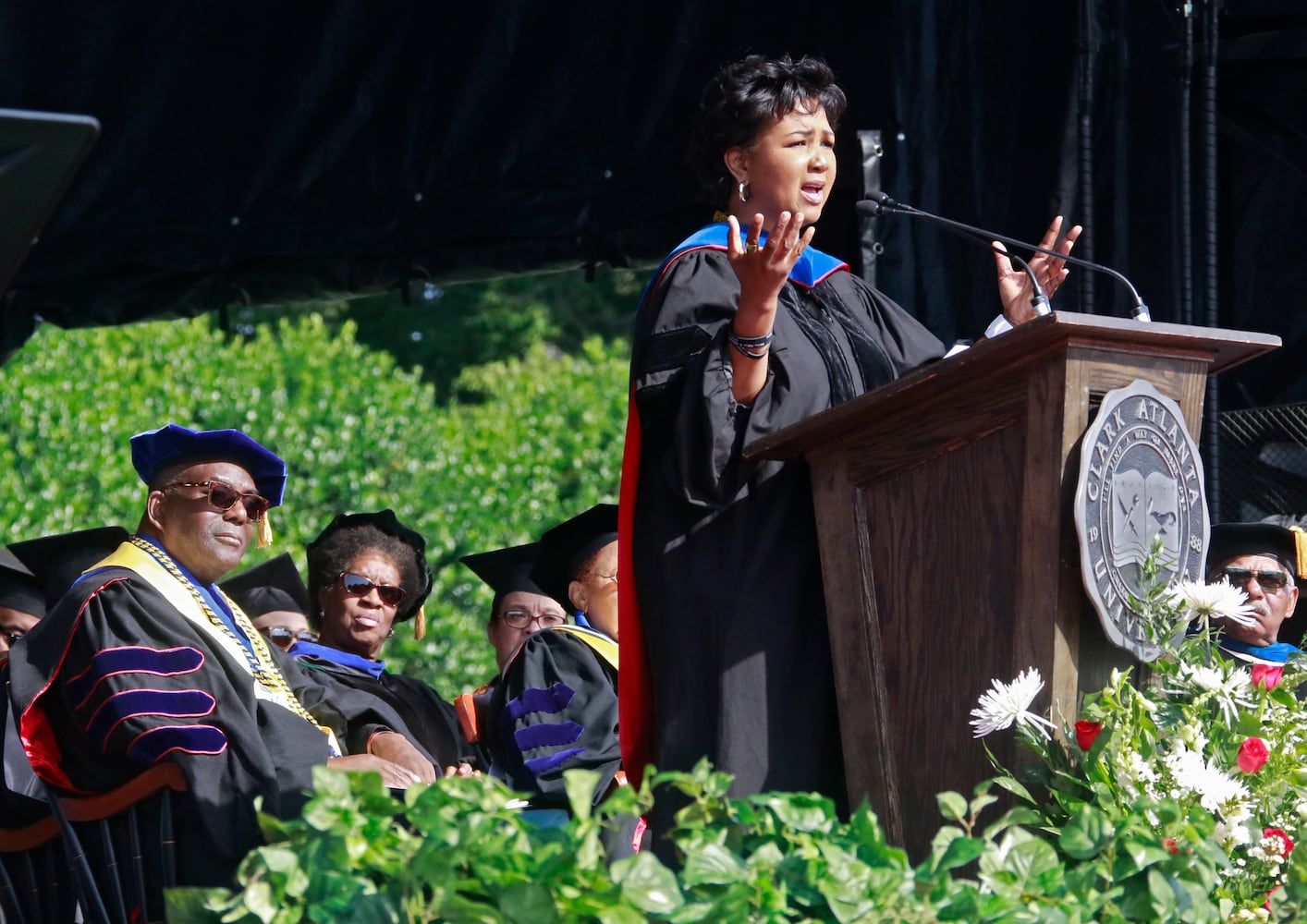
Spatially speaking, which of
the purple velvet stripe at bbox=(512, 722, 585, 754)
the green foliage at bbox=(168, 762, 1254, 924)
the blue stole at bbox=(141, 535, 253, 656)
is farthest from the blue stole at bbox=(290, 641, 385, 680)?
the green foliage at bbox=(168, 762, 1254, 924)

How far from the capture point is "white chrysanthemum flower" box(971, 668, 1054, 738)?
2.13 meters

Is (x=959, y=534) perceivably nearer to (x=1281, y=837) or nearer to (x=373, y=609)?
(x=1281, y=837)

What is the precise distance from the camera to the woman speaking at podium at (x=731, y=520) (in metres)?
2.56

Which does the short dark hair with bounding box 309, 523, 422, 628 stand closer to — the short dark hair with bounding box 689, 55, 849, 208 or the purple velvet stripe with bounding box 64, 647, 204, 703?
the purple velvet stripe with bounding box 64, 647, 204, 703

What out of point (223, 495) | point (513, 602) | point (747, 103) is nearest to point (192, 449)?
point (223, 495)

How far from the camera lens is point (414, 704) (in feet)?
18.4

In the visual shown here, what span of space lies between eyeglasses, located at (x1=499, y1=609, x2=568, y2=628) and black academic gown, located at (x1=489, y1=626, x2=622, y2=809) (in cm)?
87

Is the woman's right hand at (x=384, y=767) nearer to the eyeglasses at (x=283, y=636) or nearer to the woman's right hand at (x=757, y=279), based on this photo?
the woman's right hand at (x=757, y=279)

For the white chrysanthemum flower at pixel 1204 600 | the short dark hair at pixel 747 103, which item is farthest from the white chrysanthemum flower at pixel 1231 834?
the short dark hair at pixel 747 103

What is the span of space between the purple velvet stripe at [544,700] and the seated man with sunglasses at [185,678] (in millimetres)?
402

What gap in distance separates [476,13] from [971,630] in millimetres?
3452

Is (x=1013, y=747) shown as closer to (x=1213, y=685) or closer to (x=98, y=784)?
(x=1213, y=685)

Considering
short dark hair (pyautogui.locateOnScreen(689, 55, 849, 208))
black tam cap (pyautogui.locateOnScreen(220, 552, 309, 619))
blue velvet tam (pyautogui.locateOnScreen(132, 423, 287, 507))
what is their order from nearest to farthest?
short dark hair (pyautogui.locateOnScreen(689, 55, 849, 208)) → blue velvet tam (pyautogui.locateOnScreen(132, 423, 287, 507)) → black tam cap (pyautogui.locateOnScreen(220, 552, 309, 619))

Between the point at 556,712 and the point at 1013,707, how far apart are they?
2.96 meters
